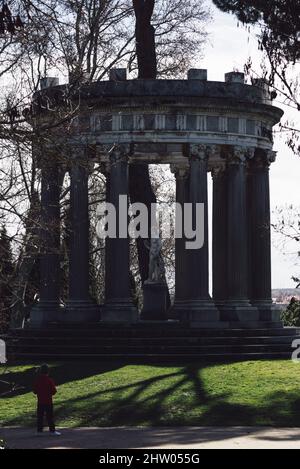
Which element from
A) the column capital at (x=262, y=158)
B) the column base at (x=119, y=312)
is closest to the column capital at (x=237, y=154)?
the column capital at (x=262, y=158)

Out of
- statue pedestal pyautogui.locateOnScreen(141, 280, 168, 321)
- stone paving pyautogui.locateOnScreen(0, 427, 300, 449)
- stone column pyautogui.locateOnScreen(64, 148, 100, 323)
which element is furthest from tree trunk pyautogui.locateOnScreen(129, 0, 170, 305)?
stone paving pyautogui.locateOnScreen(0, 427, 300, 449)

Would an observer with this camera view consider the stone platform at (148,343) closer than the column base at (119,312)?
Yes

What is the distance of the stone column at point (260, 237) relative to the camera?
44969 millimetres

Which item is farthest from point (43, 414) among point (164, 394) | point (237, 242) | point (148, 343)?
point (237, 242)

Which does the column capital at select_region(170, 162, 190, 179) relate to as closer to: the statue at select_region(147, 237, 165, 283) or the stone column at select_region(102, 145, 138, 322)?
the statue at select_region(147, 237, 165, 283)

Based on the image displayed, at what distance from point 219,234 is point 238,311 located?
4845 mm

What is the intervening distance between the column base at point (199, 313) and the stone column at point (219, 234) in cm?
398

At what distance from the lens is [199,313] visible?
42062 millimetres

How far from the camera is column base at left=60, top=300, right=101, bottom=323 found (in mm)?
42594

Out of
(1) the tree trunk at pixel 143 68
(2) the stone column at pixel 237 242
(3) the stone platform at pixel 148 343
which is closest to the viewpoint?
(3) the stone platform at pixel 148 343

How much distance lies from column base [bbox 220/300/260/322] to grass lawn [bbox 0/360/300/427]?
230 inches

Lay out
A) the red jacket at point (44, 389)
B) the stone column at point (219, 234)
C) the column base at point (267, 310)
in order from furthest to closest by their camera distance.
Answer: the stone column at point (219, 234)
the column base at point (267, 310)
the red jacket at point (44, 389)

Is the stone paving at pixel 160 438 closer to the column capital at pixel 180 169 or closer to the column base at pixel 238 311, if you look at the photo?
the column base at pixel 238 311

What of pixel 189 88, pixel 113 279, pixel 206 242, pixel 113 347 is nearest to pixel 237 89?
pixel 189 88
